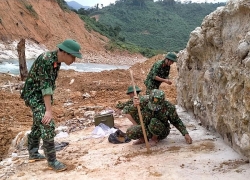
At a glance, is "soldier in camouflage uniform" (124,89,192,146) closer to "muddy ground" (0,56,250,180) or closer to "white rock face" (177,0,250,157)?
"muddy ground" (0,56,250,180)

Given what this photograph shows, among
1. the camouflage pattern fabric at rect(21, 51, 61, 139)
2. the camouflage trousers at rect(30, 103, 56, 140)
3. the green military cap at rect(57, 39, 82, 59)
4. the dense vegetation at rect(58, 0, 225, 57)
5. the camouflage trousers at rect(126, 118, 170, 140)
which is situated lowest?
the camouflage trousers at rect(126, 118, 170, 140)

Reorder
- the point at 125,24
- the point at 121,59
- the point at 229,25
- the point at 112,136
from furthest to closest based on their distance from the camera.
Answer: the point at 125,24 < the point at 121,59 < the point at 112,136 < the point at 229,25

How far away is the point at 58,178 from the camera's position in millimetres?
3443

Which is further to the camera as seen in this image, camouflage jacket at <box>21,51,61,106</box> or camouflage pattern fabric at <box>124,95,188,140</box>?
camouflage pattern fabric at <box>124,95,188,140</box>

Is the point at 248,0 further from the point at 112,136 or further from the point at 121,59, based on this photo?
the point at 121,59

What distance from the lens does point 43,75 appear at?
365cm

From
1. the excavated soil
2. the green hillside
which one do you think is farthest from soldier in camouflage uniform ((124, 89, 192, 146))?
the green hillside

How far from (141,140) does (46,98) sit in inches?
60.4

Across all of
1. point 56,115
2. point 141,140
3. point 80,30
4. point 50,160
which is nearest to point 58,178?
point 50,160

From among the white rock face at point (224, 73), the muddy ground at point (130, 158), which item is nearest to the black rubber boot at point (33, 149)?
the muddy ground at point (130, 158)

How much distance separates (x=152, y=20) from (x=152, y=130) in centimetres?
7147

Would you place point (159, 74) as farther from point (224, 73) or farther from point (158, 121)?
point (224, 73)

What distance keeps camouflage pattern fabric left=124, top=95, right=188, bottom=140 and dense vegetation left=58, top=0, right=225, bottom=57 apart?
55977mm

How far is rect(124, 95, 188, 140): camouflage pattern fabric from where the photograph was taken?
422 cm
